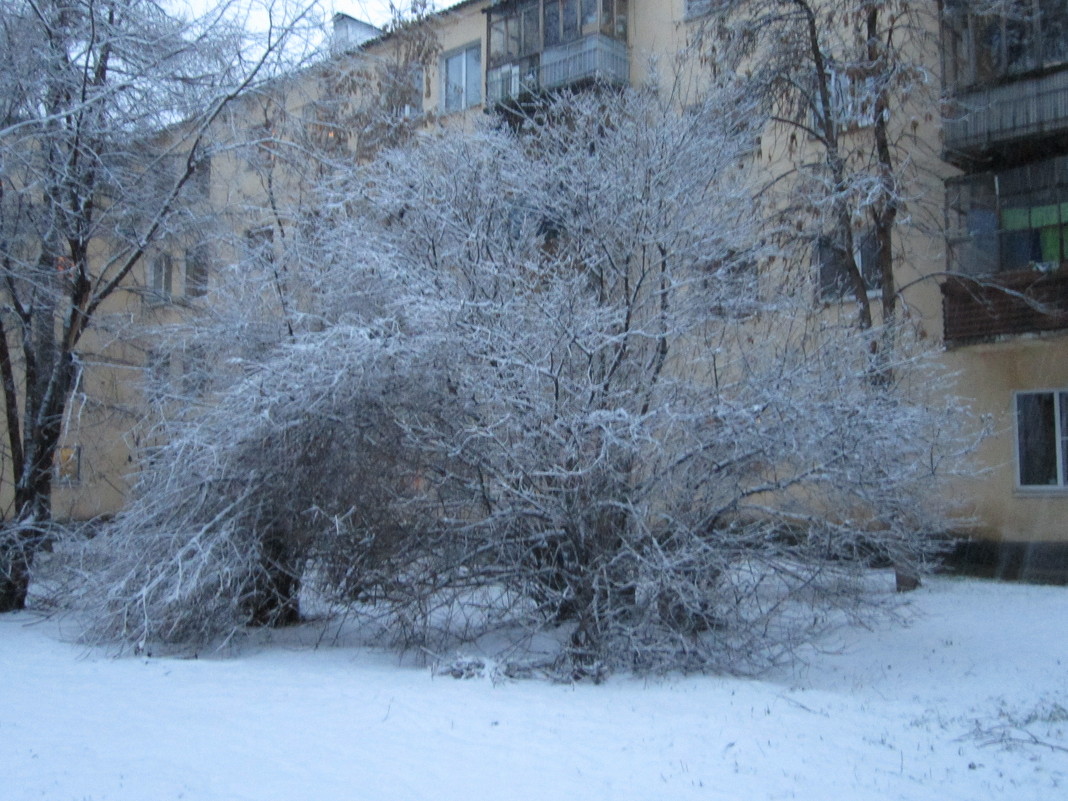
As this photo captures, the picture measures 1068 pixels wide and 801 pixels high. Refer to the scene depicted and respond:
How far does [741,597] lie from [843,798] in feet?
13.0

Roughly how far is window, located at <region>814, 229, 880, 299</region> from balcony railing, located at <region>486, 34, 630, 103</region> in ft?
17.6

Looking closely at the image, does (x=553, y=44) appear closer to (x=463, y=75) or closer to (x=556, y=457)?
(x=463, y=75)

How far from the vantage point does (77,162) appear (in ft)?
39.1

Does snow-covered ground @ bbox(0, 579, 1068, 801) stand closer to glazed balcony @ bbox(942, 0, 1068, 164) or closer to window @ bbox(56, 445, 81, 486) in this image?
window @ bbox(56, 445, 81, 486)

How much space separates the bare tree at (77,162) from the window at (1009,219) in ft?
32.8

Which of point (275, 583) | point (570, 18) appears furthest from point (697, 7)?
point (275, 583)

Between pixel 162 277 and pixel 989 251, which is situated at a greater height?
pixel 989 251

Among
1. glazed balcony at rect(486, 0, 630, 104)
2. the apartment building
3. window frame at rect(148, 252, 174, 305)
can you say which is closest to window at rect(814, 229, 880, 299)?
the apartment building

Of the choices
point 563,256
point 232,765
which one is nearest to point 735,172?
point 563,256

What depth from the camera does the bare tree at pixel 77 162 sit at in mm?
11500

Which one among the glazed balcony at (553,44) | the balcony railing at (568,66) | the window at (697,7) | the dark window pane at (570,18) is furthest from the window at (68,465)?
the dark window pane at (570,18)

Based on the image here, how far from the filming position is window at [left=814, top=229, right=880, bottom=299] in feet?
47.9

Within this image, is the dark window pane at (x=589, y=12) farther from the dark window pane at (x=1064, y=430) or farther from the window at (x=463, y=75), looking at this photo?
the dark window pane at (x=1064, y=430)

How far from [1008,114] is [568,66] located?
772cm
